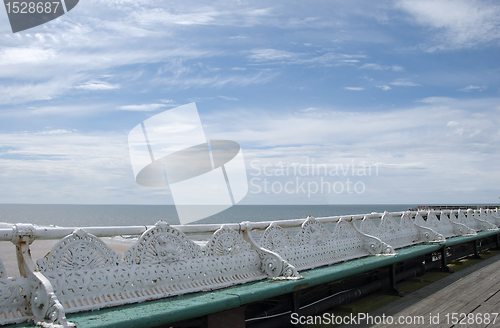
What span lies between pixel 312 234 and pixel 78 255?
2.75 m

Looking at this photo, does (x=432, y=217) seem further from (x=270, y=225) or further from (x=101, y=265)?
(x=101, y=265)

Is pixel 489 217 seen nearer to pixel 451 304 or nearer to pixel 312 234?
pixel 451 304

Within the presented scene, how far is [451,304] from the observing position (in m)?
4.32

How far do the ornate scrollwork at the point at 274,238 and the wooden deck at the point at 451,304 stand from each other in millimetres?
1005

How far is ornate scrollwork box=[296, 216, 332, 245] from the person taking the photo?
14.6 feet

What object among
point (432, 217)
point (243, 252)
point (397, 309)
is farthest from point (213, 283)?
point (432, 217)

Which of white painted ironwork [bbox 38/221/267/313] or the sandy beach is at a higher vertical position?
white painted ironwork [bbox 38/221/267/313]

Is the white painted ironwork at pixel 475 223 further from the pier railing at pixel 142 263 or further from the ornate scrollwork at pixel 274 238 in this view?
the ornate scrollwork at pixel 274 238

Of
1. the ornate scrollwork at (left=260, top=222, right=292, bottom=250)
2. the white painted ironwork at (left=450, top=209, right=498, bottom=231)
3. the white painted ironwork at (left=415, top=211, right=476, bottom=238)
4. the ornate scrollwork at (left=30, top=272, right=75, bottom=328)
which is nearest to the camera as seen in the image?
the ornate scrollwork at (left=30, top=272, right=75, bottom=328)

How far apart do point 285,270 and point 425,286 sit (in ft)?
9.39

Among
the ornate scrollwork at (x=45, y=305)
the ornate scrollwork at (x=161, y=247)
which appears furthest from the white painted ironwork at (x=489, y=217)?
the ornate scrollwork at (x=45, y=305)

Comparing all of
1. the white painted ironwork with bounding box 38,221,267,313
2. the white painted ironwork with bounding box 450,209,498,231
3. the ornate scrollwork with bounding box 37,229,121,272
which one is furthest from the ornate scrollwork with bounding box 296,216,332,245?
the white painted ironwork with bounding box 450,209,498,231

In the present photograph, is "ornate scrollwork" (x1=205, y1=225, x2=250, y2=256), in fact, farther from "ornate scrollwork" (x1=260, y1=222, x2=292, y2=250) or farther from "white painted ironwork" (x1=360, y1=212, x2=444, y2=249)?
"white painted ironwork" (x1=360, y1=212, x2=444, y2=249)

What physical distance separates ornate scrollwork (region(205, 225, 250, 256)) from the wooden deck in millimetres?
1260
